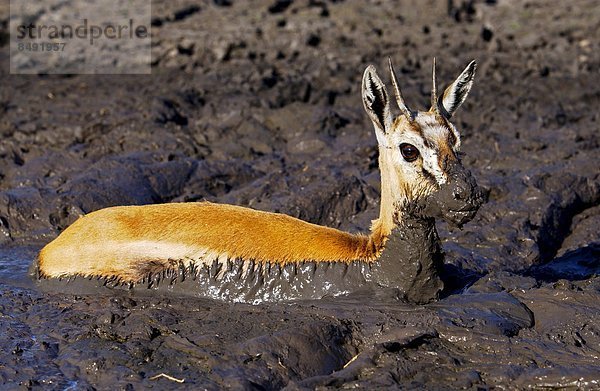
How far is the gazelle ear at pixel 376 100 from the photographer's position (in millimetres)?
7418

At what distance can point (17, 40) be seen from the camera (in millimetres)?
17188

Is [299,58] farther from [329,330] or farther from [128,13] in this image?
[329,330]

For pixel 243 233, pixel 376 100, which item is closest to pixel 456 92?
pixel 376 100

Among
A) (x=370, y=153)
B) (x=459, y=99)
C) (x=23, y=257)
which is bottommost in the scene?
(x=23, y=257)

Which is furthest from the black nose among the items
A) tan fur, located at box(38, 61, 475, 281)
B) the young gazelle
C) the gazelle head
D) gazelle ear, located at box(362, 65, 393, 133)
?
gazelle ear, located at box(362, 65, 393, 133)

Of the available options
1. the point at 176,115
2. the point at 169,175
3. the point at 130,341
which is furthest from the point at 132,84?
the point at 130,341

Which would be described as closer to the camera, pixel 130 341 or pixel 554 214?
pixel 130 341

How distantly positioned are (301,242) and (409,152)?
1084mm

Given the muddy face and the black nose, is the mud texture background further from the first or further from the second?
the black nose

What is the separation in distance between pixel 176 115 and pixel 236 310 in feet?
20.1

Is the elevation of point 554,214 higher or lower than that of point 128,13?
lower

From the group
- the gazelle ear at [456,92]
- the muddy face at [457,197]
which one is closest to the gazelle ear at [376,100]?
the gazelle ear at [456,92]

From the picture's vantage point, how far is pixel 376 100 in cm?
752

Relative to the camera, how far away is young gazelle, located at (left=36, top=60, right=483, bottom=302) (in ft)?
24.1
